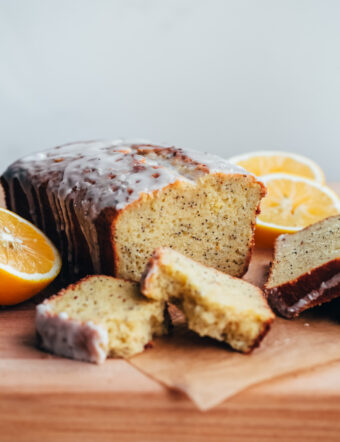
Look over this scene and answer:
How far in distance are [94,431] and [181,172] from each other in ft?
4.37

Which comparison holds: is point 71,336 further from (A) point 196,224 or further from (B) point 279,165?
(B) point 279,165

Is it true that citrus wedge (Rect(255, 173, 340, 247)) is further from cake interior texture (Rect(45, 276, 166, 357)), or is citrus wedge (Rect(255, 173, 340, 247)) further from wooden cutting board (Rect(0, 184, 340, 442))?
wooden cutting board (Rect(0, 184, 340, 442))

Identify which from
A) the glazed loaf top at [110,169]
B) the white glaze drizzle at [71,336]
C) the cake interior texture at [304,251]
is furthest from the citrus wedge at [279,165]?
the white glaze drizzle at [71,336]

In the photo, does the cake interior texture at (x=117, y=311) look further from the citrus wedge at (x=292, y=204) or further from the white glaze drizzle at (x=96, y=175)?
the citrus wedge at (x=292, y=204)

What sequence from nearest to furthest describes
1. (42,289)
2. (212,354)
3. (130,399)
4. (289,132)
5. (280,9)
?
(130,399), (212,354), (42,289), (280,9), (289,132)

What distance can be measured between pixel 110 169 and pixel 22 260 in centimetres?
62

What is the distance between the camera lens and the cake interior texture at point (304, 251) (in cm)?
268

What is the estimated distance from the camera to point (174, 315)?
2609mm

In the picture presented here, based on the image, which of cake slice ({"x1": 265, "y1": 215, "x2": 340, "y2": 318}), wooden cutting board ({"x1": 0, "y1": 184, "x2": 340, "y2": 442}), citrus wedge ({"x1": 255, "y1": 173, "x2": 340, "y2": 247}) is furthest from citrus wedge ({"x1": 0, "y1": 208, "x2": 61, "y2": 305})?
citrus wedge ({"x1": 255, "y1": 173, "x2": 340, "y2": 247})

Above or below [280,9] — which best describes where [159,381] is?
below

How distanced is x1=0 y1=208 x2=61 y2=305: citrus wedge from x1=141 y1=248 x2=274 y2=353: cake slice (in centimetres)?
69

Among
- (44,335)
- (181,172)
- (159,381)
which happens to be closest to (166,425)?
(159,381)

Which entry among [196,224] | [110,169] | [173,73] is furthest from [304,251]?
[173,73]

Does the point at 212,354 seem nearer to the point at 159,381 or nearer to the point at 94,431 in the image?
the point at 159,381
